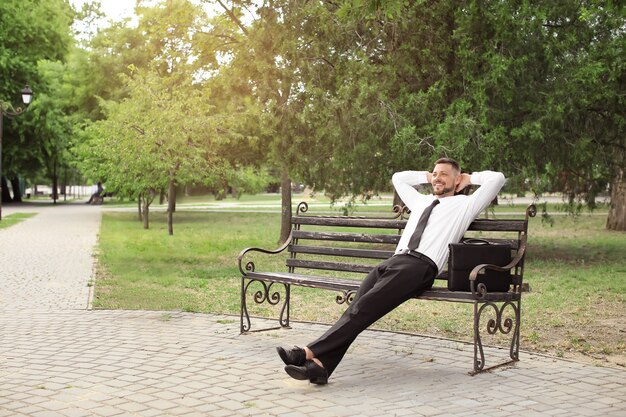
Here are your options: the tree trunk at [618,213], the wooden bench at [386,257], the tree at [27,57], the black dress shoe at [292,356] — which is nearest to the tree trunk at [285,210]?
the tree trunk at [618,213]

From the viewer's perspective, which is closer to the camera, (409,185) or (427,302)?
(409,185)

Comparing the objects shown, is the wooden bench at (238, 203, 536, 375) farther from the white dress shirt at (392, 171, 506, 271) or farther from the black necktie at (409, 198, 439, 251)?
the black necktie at (409, 198, 439, 251)

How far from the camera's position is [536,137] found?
43.6ft

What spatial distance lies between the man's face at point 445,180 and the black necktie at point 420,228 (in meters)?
0.19

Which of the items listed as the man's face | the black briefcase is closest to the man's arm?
the man's face

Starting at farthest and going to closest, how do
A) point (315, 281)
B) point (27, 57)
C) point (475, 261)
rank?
point (27, 57) < point (315, 281) < point (475, 261)

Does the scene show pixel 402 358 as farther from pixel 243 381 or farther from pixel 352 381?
pixel 243 381

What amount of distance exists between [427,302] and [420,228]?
164 inches

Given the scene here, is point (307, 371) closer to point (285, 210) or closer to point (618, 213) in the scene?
point (285, 210)

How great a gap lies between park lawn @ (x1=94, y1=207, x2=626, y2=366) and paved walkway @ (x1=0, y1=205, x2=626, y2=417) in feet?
2.84

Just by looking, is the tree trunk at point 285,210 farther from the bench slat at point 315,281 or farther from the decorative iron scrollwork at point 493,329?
the decorative iron scrollwork at point 493,329

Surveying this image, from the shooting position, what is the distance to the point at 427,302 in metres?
10.1

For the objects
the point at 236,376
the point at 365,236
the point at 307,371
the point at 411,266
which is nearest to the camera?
the point at 307,371

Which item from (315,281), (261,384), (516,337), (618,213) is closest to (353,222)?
(315,281)
